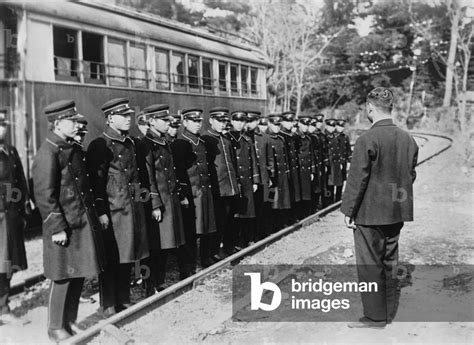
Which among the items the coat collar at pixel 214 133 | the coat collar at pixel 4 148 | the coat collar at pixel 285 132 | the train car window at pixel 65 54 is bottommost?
the coat collar at pixel 4 148

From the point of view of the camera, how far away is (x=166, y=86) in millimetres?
Result: 8945

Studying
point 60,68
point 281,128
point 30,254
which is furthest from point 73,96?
point 281,128

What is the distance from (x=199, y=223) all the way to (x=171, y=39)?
4.68 metres

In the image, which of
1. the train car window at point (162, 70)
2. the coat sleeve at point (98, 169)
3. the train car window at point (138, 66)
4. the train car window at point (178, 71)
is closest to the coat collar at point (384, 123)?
the coat sleeve at point (98, 169)

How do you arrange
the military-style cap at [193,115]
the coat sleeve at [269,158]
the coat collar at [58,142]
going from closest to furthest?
the coat collar at [58,142], the military-style cap at [193,115], the coat sleeve at [269,158]

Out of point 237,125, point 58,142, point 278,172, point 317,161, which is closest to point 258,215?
point 278,172

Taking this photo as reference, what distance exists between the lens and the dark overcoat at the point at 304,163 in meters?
8.30

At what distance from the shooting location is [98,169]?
425cm

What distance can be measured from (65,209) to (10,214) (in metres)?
1.10

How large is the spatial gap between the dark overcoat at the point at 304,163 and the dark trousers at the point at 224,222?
2.12m

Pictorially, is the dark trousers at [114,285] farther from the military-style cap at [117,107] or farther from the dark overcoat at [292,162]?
the dark overcoat at [292,162]

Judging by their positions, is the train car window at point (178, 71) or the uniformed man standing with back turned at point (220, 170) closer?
the uniformed man standing with back turned at point (220, 170)

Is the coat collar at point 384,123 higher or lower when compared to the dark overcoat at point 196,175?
higher

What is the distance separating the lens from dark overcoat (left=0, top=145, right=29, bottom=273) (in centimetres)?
447
